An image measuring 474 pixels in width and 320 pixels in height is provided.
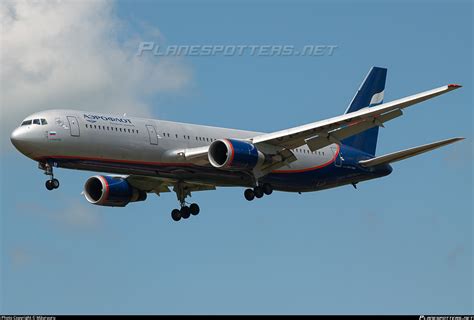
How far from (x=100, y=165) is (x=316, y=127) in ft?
37.9

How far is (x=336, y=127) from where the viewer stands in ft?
208

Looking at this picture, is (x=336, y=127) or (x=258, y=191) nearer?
(x=336, y=127)

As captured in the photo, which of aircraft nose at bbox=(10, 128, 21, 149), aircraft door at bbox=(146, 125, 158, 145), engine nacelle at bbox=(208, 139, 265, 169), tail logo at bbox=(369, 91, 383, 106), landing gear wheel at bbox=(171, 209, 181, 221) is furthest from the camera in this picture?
tail logo at bbox=(369, 91, 383, 106)

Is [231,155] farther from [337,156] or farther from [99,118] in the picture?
[337,156]

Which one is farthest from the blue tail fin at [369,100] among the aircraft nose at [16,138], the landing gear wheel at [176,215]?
the aircraft nose at [16,138]

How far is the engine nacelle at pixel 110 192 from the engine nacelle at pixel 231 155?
27.4 feet

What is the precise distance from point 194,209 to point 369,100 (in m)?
13.7

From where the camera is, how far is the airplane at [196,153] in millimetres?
60188

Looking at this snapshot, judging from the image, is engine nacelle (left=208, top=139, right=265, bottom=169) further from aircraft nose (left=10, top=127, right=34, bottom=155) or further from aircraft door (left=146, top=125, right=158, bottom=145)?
A: aircraft nose (left=10, top=127, right=34, bottom=155)

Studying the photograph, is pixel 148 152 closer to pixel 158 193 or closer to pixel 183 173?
pixel 183 173

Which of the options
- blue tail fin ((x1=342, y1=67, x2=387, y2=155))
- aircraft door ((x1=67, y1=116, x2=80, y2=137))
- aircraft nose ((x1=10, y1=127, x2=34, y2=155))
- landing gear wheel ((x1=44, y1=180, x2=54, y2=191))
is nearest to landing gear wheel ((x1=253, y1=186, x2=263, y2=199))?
blue tail fin ((x1=342, y1=67, x2=387, y2=155))

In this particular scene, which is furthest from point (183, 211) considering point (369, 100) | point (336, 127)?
point (369, 100)

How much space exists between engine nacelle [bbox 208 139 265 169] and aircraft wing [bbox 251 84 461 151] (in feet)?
4.90

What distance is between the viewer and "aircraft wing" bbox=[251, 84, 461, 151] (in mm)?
60656
